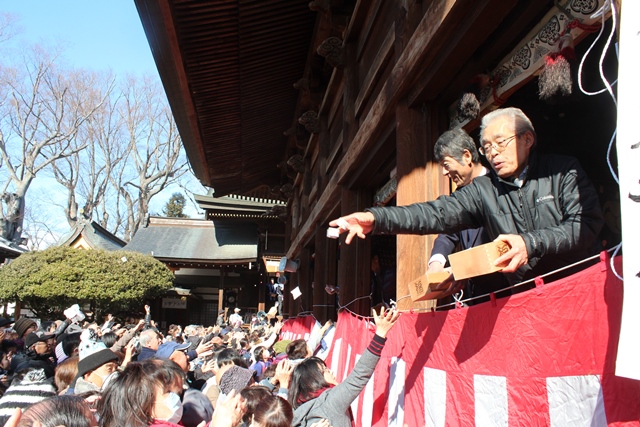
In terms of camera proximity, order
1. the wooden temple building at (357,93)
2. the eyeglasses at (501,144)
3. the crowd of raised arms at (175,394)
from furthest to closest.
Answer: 1. the wooden temple building at (357,93)
2. the crowd of raised arms at (175,394)
3. the eyeglasses at (501,144)

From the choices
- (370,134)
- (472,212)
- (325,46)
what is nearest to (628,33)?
(472,212)

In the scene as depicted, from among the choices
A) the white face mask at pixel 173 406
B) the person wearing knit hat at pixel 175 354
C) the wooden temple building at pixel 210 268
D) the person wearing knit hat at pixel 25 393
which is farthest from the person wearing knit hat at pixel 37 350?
the wooden temple building at pixel 210 268

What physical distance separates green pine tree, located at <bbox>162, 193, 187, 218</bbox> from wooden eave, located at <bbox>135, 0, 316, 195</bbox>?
2949cm

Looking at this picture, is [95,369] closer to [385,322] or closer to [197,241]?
[385,322]

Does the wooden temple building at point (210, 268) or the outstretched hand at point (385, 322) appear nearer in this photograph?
the outstretched hand at point (385, 322)

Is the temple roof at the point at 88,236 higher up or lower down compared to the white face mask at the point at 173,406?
higher up

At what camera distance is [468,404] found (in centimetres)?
208

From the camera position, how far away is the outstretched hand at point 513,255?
5.41ft

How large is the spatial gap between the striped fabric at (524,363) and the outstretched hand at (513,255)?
130 mm

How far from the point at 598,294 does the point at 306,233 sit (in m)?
8.09

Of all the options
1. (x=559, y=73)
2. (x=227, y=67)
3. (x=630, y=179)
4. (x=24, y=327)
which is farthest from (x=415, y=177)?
(x=24, y=327)

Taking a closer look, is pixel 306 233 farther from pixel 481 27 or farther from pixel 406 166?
pixel 481 27

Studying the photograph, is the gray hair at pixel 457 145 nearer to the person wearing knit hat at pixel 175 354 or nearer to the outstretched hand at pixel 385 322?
the outstretched hand at pixel 385 322

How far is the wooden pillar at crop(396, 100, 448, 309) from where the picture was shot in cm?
350
